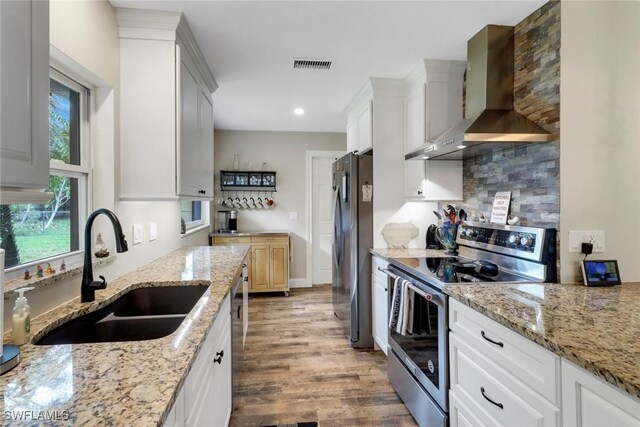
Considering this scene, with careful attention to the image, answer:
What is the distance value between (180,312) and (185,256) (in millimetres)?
843

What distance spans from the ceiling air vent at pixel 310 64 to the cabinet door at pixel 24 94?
1851 mm

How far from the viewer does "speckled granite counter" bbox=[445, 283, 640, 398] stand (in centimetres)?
85

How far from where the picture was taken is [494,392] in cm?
125

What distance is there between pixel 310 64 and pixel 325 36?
437 millimetres

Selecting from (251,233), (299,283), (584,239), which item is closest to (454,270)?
(584,239)

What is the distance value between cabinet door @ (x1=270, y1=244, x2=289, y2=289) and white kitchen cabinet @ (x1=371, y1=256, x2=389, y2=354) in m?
1.86

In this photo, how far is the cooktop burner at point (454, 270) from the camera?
1.72m

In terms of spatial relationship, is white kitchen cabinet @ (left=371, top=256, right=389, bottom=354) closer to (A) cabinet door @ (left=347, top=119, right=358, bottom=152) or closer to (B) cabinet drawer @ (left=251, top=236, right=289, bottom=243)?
(A) cabinet door @ (left=347, top=119, right=358, bottom=152)

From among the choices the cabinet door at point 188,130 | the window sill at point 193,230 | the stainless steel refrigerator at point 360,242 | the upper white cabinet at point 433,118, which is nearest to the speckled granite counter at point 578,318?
the upper white cabinet at point 433,118

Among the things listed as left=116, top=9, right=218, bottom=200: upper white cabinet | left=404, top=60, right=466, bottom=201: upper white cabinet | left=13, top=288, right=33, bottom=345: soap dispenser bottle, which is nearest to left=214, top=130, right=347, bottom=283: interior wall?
left=404, top=60, right=466, bottom=201: upper white cabinet

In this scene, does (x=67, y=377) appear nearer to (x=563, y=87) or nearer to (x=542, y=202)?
(x=542, y=202)

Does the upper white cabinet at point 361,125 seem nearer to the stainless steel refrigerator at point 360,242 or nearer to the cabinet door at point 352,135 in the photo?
the cabinet door at point 352,135

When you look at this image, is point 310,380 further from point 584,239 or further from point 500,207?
point 584,239

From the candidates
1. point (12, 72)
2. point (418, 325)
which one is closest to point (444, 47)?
point (418, 325)
